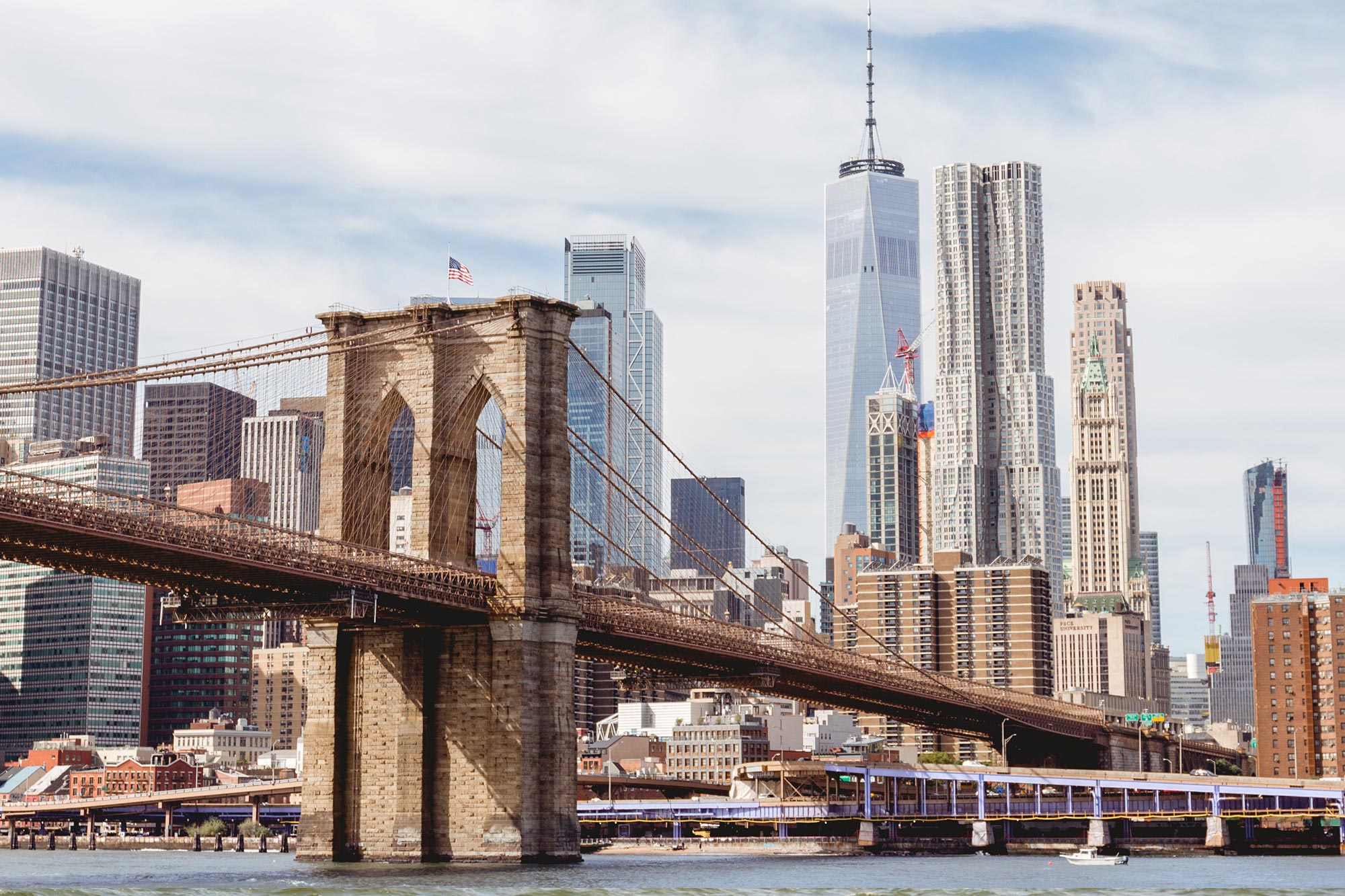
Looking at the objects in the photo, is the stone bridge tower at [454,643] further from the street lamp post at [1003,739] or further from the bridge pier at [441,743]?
the street lamp post at [1003,739]

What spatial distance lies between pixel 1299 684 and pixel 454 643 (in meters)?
121

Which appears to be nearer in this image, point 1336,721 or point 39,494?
point 39,494

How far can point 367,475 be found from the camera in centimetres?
8662

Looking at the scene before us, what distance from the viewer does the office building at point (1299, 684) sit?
183 metres

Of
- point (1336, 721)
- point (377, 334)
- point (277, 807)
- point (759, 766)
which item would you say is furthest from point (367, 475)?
point (1336, 721)

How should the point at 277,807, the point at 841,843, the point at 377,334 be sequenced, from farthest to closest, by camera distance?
1. the point at 277,807
2. the point at 841,843
3. the point at 377,334

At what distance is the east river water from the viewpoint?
230 ft

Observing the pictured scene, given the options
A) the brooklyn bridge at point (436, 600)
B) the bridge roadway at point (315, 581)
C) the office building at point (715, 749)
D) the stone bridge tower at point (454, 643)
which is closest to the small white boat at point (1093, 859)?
the bridge roadway at point (315, 581)

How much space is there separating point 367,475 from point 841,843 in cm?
4772

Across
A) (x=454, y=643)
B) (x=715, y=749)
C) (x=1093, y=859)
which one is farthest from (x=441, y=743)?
(x=715, y=749)

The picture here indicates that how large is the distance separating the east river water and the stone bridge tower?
7.07 feet

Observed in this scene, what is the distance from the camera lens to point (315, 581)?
74938 millimetres

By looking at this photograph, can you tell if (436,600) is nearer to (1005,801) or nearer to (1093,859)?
(1093,859)

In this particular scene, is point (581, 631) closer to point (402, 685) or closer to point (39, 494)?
point (402, 685)
